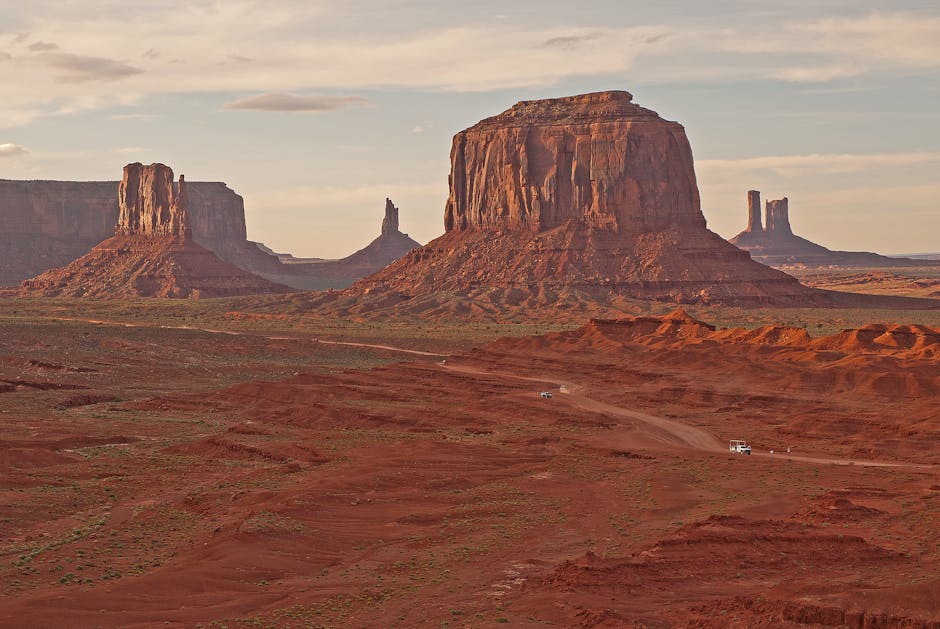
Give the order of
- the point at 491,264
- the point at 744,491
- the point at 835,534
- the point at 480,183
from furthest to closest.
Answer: the point at 480,183 < the point at 491,264 < the point at 744,491 < the point at 835,534

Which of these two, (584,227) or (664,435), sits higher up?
(584,227)

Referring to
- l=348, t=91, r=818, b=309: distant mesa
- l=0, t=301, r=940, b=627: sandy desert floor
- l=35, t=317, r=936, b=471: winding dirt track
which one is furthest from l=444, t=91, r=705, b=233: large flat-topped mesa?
l=35, t=317, r=936, b=471: winding dirt track

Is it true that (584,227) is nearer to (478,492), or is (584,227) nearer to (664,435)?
(664,435)

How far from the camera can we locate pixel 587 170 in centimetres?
17312

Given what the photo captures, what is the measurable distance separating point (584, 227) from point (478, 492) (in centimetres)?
13159

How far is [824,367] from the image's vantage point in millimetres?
83000

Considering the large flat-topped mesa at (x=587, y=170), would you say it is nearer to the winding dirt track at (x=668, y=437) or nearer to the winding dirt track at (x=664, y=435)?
the winding dirt track at (x=664, y=435)

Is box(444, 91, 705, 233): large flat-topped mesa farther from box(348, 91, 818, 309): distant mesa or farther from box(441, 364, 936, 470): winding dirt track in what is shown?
box(441, 364, 936, 470): winding dirt track

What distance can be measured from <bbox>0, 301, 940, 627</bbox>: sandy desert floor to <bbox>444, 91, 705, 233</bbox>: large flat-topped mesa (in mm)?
78177

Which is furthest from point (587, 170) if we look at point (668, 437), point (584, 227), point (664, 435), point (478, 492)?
point (478, 492)

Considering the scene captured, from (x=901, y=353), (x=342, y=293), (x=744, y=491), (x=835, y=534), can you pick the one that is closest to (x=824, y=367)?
(x=901, y=353)

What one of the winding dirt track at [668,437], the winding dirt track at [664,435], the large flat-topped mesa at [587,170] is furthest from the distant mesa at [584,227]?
the winding dirt track at [668,437]

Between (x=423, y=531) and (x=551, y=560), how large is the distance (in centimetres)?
561

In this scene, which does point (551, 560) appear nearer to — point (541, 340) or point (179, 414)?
point (179, 414)
